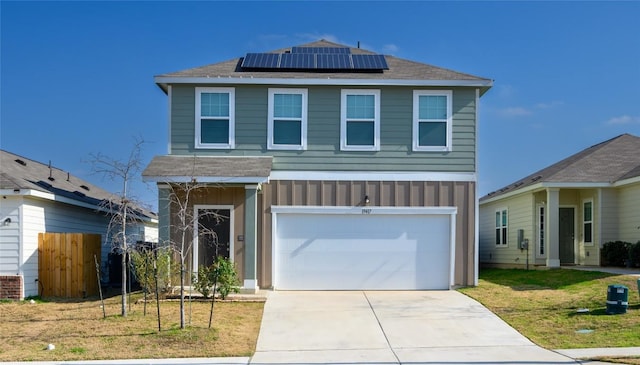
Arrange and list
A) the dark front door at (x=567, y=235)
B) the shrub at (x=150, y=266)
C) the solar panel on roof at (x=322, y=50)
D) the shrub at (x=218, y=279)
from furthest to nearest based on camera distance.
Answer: the dark front door at (x=567, y=235) < the solar panel on roof at (x=322, y=50) < the shrub at (x=218, y=279) < the shrub at (x=150, y=266)

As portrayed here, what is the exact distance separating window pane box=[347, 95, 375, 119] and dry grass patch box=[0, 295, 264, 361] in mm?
5828

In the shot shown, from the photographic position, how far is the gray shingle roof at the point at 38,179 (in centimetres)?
1558

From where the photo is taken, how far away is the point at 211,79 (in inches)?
654

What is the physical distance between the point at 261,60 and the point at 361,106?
3.14 metres

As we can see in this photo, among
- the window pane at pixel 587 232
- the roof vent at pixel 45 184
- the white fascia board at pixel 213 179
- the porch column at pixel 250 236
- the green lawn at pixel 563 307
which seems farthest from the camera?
the window pane at pixel 587 232

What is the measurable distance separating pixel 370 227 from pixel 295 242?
2046 mm

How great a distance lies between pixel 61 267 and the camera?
16.3 m

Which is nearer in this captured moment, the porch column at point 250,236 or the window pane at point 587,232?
the porch column at point 250,236

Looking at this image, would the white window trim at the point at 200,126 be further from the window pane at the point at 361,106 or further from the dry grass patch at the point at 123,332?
the dry grass patch at the point at 123,332

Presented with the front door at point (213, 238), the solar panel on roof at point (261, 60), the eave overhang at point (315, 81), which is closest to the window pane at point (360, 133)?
the eave overhang at point (315, 81)

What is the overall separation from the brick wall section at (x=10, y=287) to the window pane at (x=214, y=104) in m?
6.26

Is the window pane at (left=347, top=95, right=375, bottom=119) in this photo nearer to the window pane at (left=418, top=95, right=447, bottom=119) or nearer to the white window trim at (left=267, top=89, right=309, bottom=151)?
the white window trim at (left=267, top=89, right=309, bottom=151)

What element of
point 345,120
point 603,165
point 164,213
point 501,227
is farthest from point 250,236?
point 501,227

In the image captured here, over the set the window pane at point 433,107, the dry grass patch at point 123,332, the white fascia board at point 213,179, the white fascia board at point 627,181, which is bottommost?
the dry grass patch at point 123,332
